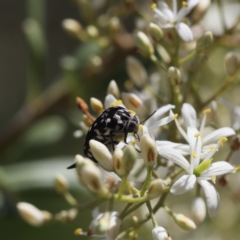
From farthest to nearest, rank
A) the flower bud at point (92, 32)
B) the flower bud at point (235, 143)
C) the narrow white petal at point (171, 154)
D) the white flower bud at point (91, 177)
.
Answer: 1. the flower bud at point (92, 32)
2. the flower bud at point (235, 143)
3. the narrow white petal at point (171, 154)
4. the white flower bud at point (91, 177)

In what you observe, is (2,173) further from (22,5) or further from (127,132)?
(22,5)

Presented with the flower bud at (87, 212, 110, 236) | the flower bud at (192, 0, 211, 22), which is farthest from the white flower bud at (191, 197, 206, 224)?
the flower bud at (192, 0, 211, 22)

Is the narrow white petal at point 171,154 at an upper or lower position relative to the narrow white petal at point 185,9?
lower

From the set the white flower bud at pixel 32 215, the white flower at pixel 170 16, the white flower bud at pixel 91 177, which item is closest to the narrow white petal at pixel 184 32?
the white flower at pixel 170 16

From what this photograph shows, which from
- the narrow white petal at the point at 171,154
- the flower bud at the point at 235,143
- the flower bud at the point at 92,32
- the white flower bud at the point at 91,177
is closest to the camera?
the white flower bud at the point at 91,177

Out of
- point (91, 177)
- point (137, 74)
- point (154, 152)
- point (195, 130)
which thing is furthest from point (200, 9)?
point (91, 177)

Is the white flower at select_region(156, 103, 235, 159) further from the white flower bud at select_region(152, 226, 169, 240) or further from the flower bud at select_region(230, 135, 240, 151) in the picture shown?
the white flower bud at select_region(152, 226, 169, 240)

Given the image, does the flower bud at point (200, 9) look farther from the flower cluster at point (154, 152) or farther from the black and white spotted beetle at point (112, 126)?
the black and white spotted beetle at point (112, 126)
